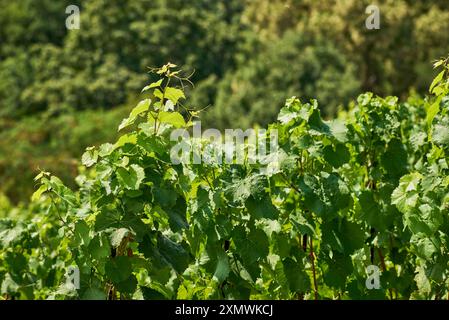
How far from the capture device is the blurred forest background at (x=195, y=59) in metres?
25.2

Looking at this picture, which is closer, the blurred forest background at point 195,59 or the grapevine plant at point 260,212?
the grapevine plant at point 260,212

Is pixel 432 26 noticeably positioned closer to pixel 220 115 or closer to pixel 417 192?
pixel 220 115

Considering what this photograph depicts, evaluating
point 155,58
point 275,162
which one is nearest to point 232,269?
point 275,162

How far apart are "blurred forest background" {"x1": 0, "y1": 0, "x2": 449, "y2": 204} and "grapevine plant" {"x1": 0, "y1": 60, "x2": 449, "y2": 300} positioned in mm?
16224

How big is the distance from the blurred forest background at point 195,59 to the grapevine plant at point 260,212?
16.2 m

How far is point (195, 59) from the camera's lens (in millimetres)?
32000

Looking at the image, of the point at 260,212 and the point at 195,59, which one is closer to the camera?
the point at 260,212

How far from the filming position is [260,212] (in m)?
2.94

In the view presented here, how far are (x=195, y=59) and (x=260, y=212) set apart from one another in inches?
1156

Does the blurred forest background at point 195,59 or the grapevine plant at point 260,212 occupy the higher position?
the blurred forest background at point 195,59

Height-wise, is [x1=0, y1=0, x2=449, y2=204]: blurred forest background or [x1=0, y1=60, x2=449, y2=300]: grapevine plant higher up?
[x1=0, y1=0, x2=449, y2=204]: blurred forest background

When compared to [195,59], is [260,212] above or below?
below

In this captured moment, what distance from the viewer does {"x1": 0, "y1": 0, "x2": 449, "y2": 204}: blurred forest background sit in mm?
25175

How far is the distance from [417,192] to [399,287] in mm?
705
